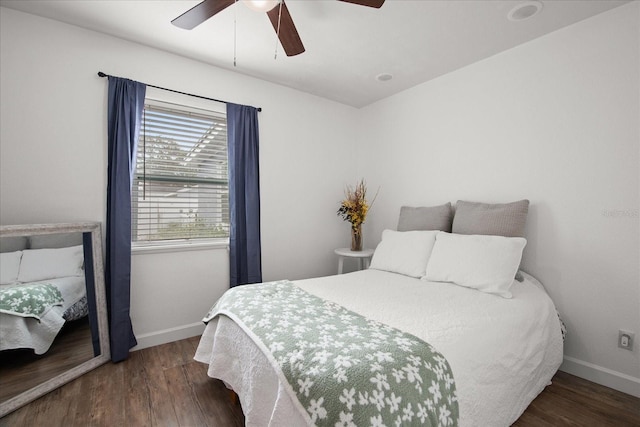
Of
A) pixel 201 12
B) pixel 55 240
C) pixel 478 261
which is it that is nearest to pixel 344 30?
pixel 201 12

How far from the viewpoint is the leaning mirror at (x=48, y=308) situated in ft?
5.88

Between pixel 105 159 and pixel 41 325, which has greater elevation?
pixel 105 159

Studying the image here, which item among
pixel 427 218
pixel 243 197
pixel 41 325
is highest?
pixel 243 197

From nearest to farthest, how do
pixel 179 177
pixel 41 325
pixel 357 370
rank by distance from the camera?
pixel 357 370, pixel 41 325, pixel 179 177

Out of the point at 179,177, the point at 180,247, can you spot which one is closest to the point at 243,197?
the point at 179,177

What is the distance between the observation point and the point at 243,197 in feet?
9.73

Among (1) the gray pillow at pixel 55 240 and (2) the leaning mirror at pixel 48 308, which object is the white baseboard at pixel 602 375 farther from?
(1) the gray pillow at pixel 55 240

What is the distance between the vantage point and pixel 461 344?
4.53 feet

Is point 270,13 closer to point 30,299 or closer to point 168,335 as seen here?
point 30,299

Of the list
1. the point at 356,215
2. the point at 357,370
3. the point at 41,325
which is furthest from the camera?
the point at 356,215

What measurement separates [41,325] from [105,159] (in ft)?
4.07

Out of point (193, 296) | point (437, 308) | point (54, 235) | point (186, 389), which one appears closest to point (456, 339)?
point (437, 308)

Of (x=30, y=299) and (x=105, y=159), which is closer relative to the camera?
(x=30, y=299)

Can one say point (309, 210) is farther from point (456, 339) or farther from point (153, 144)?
point (456, 339)
